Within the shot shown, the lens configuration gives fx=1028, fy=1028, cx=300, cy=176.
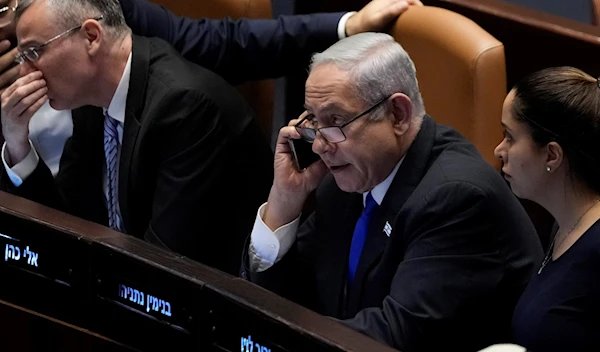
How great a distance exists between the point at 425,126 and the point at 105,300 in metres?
0.45

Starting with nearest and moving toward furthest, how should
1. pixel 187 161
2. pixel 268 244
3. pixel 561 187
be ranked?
pixel 561 187 < pixel 268 244 < pixel 187 161

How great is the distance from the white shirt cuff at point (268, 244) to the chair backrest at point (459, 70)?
12.9 inches

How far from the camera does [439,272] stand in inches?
43.4

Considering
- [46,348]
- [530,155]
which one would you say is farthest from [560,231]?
[46,348]

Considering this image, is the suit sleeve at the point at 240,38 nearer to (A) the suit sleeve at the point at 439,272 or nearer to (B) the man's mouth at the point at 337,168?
(B) the man's mouth at the point at 337,168

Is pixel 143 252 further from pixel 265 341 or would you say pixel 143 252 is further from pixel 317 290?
pixel 317 290

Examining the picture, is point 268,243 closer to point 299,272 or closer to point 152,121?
point 299,272

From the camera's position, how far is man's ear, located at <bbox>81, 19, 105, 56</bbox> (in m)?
1.44

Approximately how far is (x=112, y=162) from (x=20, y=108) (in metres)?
0.15

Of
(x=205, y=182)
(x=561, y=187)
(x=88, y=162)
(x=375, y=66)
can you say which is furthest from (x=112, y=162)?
(x=561, y=187)

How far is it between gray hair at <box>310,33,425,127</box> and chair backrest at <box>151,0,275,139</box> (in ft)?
1.68

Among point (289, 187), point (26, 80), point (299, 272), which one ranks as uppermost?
point (26, 80)

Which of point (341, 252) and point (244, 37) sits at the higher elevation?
point (244, 37)

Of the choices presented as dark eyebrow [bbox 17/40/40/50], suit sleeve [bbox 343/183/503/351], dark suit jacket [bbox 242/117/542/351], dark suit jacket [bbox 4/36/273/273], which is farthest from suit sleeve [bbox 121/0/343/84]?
suit sleeve [bbox 343/183/503/351]
